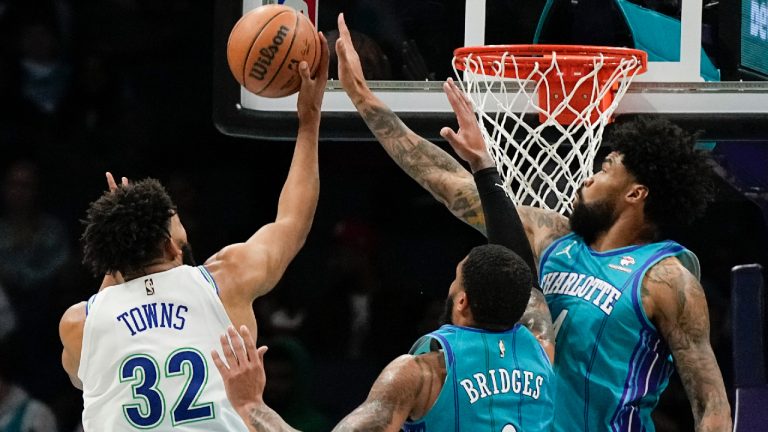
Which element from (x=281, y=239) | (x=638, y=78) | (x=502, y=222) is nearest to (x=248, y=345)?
(x=281, y=239)

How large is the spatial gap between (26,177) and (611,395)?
4.35 metres

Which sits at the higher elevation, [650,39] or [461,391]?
[650,39]

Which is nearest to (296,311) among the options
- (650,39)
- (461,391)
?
(650,39)

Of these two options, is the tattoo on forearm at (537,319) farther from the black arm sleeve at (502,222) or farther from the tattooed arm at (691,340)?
the tattooed arm at (691,340)

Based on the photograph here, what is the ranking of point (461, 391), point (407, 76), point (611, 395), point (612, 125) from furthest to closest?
point (407, 76), point (612, 125), point (611, 395), point (461, 391)

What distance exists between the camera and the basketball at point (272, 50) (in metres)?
3.53

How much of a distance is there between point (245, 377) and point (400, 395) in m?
0.44

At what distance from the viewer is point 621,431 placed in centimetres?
333

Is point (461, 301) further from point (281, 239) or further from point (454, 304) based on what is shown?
point (281, 239)

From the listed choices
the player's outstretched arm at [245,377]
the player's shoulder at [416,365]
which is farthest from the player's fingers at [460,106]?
the player's outstretched arm at [245,377]

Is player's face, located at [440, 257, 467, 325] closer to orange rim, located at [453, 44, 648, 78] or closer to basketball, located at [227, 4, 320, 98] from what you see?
basketball, located at [227, 4, 320, 98]

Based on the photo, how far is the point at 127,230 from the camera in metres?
3.07

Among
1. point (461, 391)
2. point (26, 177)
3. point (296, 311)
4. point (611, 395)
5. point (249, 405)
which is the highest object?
point (249, 405)

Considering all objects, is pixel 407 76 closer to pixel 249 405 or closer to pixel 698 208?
pixel 698 208
